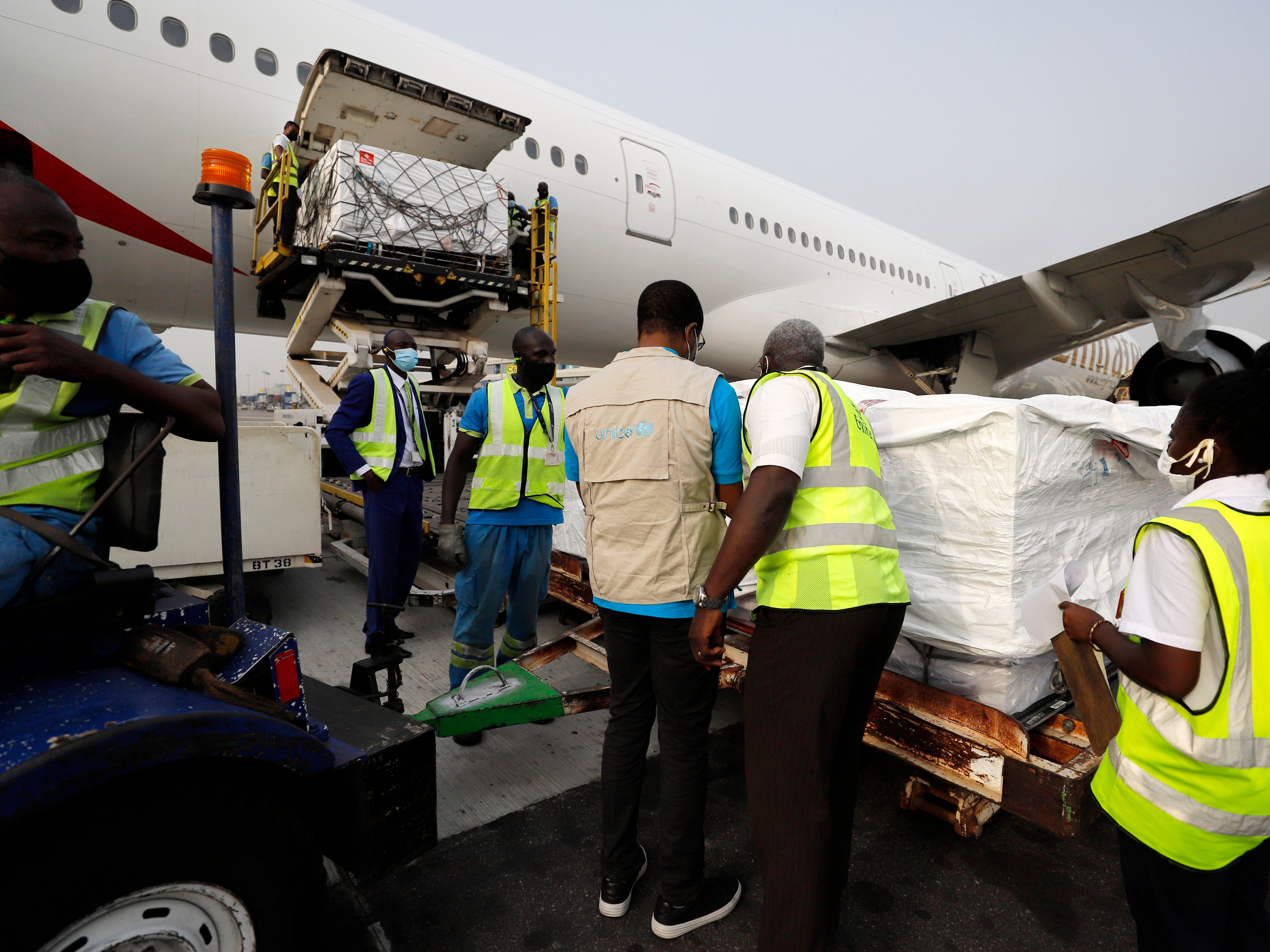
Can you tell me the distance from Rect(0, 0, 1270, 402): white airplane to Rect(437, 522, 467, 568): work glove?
2147mm

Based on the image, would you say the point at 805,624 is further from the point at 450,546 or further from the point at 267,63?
the point at 267,63

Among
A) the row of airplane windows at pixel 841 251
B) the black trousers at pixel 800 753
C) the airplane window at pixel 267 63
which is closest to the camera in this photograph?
the black trousers at pixel 800 753

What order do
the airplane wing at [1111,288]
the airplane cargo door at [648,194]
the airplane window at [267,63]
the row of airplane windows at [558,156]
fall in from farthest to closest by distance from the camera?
the airplane cargo door at [648,194], the row of airplane windows at [558,156], the airplane wing at [1111,288], the airplane window at [267,63]

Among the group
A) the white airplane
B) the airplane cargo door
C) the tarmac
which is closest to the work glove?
the tarmac

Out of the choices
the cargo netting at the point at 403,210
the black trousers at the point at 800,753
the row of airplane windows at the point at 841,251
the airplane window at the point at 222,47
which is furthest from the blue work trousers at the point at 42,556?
the row of airplane windows at the point at 841,251

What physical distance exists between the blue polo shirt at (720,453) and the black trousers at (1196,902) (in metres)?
1.10

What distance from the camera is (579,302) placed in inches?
307

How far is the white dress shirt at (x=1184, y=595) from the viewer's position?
130cm

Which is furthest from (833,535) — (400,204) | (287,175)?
(287,175)

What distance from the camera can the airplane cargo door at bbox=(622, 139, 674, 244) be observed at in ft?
25.6

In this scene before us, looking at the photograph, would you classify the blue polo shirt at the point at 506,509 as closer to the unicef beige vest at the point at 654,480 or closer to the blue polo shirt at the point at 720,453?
the unicef beige vest at the point at 654,480

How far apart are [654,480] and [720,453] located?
22cm

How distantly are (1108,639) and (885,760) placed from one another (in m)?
1.86

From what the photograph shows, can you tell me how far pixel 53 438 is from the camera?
1299mm
